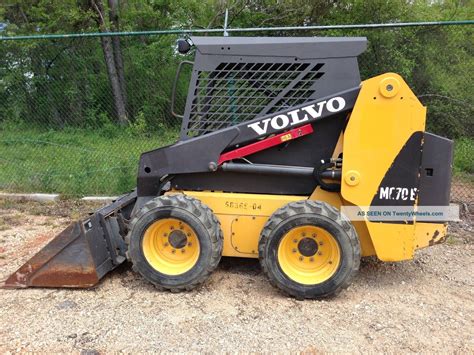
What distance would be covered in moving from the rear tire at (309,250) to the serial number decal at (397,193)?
0.37 m

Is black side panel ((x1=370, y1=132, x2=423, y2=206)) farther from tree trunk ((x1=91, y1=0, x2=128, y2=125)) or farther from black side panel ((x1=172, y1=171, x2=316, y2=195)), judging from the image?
tree trunk ((x1=91, y1=0, x2=128, y2=125))

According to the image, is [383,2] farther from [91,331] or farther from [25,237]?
[91,331]

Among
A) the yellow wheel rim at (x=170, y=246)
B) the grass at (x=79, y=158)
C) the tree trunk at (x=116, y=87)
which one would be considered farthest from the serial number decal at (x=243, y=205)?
the tree trunk at (x=116, y=87)

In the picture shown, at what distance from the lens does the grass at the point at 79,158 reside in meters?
6.98

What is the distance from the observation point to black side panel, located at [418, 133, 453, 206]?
12.7 ft

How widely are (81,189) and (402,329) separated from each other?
4.96 m

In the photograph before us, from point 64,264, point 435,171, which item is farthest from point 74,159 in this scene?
point 435,171

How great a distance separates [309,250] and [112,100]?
4.51 meters

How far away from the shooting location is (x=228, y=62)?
408 centimetres

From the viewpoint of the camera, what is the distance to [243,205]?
4.06 meters

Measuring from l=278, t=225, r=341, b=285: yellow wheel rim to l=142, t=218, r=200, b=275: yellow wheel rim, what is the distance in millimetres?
712

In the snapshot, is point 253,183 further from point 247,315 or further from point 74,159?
point 74,159

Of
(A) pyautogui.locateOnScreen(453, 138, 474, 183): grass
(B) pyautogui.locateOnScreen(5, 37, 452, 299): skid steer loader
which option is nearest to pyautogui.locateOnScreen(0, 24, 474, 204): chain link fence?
(A) pyautogui.locateOnScreen(453, 138, 474, 183): grass

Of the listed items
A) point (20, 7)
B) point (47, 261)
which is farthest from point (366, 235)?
point (20, 7)
